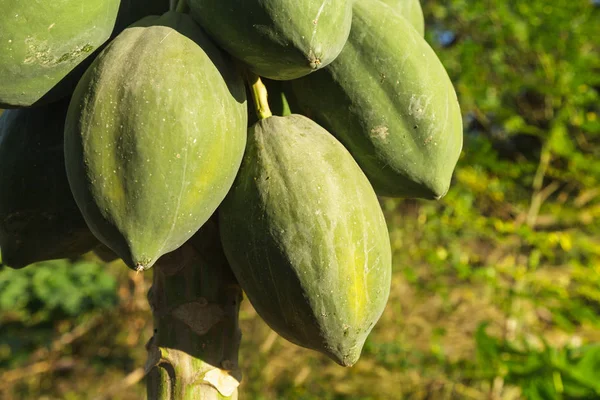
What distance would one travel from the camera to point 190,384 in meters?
0.91

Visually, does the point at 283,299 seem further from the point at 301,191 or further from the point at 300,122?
the point at 300,122

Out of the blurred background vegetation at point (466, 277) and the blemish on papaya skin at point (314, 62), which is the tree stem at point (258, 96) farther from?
the blurred background vegetation at point (466, 277)

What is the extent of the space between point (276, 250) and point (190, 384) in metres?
0.27

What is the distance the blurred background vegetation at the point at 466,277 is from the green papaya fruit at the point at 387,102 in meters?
2.18

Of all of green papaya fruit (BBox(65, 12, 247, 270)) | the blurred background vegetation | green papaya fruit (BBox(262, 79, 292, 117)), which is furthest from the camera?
the blurred background vegetation

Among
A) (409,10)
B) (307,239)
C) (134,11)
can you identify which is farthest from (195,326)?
(409,10)

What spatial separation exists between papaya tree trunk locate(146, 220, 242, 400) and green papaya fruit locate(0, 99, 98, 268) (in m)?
0.17

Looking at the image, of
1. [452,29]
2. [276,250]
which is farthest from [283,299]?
[452,29]

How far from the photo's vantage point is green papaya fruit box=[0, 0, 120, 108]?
2.55 ft

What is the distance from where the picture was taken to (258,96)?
3.02ft

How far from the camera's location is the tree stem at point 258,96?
0.92m

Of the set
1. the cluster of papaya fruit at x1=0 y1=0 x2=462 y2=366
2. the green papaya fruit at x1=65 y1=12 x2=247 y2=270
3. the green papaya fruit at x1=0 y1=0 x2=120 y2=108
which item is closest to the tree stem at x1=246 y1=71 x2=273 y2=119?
the cluster of papaya fruit at x1=0 y1=0 x2=462 y2=366

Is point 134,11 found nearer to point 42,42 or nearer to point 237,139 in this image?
point 42,42

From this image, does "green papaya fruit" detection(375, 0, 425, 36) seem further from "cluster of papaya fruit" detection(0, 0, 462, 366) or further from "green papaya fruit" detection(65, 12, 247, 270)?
"green papaya fruit" detection(65, 12, 247, 270)
